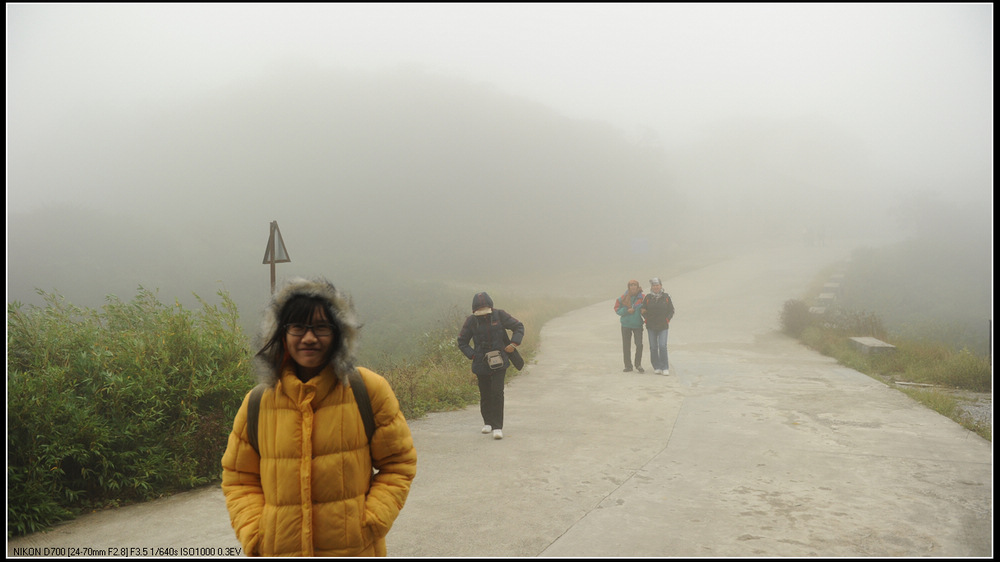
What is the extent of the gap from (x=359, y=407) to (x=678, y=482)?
4027 mm

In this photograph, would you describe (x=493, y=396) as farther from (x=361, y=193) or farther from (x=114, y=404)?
(x=361, y=193)

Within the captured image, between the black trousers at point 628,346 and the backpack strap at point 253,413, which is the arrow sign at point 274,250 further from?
the black trousers at point 628,346

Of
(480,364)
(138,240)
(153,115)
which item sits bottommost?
(480,364)

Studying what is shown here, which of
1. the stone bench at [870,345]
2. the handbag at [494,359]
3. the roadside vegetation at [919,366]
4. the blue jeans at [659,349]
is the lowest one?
the roadside vegetation at [919,366]

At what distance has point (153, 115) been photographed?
79125 millimetres

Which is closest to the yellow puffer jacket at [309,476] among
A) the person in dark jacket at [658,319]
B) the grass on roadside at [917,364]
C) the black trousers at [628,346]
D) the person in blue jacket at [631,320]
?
the grass on roadside at [917,364]

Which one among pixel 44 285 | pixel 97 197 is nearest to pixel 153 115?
pixel 97 197

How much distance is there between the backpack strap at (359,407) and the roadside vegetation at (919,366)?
24.7 ft

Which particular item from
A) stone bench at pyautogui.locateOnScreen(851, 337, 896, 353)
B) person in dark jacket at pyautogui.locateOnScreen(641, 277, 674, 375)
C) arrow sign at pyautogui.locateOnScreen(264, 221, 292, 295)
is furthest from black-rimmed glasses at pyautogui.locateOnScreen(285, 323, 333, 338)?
stone bench at pyautogui.locateOnScreen(851, 337, 896, 353)

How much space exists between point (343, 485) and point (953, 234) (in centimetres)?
7192

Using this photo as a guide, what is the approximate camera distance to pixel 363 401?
2342 millimetres

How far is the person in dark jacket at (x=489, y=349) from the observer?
716 centimetres

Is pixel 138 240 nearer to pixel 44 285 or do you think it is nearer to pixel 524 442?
pixel 44 285

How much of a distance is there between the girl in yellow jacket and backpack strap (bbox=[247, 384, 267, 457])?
19 millimetres
